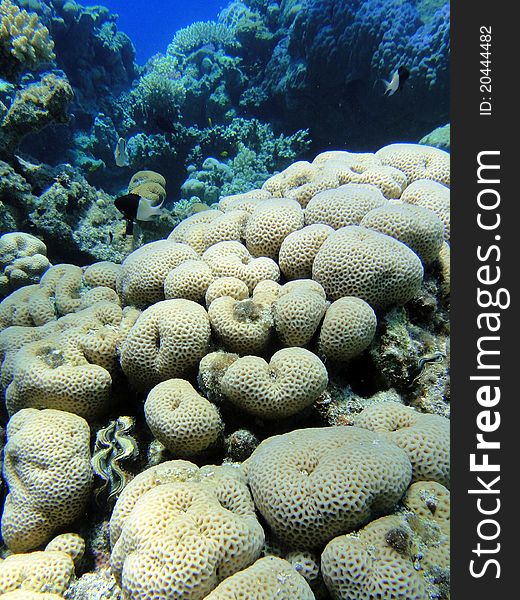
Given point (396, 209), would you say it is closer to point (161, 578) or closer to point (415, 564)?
point (415, 564)

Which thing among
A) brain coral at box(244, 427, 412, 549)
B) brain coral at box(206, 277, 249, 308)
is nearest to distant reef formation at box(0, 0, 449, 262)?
brain coral at box(206, 277, 249, 308)

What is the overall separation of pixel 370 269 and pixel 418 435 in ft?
3.90

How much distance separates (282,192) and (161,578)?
12.8 feet

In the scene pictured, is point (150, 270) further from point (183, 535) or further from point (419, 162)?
point (419, 162)

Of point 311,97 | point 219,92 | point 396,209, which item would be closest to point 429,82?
point 311,97

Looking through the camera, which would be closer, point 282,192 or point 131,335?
point 131,335

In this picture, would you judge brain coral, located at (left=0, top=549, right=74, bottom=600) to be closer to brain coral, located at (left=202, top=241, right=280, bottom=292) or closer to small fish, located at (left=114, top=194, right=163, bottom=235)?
brain coral, located at (left=202, top=241, right=280, bottom=292)

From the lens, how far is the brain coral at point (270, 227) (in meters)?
3.40

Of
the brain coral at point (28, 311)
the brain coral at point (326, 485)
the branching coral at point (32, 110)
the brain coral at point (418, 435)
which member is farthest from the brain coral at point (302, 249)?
the branching coral at point (32, 110)

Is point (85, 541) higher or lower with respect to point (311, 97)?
lower

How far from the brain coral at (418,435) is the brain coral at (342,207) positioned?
1.73 metres

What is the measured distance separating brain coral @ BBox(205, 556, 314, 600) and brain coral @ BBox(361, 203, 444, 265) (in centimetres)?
244

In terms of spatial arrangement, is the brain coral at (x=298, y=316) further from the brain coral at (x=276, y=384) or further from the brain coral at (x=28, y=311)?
the brain coral at (x=28, y=311)

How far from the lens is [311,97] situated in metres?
11.1
